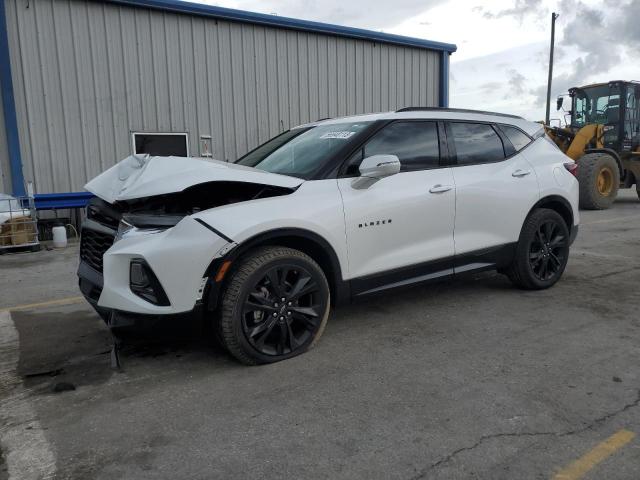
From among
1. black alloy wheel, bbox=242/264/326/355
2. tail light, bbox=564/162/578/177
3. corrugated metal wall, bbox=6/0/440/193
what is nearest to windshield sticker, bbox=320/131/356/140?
black alloy wheel, bbox=242/264/326/355

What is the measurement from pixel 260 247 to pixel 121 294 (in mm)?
879

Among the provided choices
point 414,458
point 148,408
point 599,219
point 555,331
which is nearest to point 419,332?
point 555,331

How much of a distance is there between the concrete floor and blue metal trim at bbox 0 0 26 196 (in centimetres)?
607

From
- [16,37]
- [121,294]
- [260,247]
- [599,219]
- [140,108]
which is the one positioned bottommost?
[599,219]

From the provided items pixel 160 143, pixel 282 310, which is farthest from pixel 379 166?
pixel 160 143

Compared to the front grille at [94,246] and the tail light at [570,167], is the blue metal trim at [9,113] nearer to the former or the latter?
the front grille at [94,246]

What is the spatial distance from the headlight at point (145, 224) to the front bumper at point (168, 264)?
1.4 inches

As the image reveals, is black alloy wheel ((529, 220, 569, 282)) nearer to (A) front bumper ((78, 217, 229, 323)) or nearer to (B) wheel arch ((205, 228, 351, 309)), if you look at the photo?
(B) wheel arch ((205, 228, 351, 309))

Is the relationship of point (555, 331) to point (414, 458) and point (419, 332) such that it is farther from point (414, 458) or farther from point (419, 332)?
point (414, 458)

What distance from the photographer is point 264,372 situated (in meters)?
3.31

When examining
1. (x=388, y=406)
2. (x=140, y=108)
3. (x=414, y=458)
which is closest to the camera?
(x=414, y=458)

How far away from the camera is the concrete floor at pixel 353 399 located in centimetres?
237

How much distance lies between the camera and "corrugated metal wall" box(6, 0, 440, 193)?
991 centimetres

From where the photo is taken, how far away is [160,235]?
121 inches
